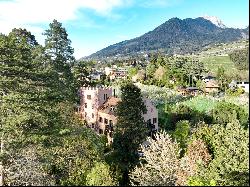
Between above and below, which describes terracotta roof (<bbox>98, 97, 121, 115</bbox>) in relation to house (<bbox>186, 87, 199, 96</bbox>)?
above

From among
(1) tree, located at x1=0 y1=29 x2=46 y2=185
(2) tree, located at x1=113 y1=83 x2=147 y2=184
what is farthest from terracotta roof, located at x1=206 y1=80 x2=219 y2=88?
(1) tree, located at x1=0 y1=29 x2=46 y2=185

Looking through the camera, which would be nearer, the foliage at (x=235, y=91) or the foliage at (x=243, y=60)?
the foliage at (x=243, y=60)

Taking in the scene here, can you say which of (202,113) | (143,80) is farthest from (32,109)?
(143,80)

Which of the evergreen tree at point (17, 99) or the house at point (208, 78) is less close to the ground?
the evergreen tree at point (17, 99)

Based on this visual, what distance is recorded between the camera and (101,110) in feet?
164

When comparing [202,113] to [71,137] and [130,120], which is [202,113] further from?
[71,137]

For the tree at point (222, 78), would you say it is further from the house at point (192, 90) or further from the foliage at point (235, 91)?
the house at point (192, 90)

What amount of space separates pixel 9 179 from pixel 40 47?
1111 inches

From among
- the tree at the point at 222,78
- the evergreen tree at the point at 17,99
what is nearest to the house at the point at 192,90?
the tree at the point at 222,78

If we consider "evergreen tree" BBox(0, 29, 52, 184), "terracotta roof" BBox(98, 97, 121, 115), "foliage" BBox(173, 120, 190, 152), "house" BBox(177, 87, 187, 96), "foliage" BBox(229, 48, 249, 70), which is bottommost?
"foliage" BBox(173, 120, 190, 152)

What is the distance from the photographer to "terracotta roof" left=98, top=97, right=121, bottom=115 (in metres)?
48.7

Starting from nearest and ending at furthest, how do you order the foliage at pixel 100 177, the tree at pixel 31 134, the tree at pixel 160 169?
the tree at pixel 160 169 → the foliage at pixel 100 177 → the tree at pixel 31 134

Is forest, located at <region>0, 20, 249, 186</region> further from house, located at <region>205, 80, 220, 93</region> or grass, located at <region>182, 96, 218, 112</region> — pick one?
house, located at <region>205, 80, 220, 93</region>

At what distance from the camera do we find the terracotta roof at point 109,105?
4869cm
